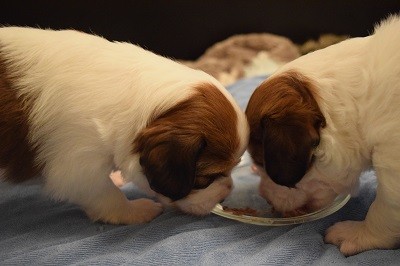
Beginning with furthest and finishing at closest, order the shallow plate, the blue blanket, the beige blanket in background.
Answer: the beige blanket in background → the shallow plate → the blue blanket

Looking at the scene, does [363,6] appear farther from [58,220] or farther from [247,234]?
[58,220]

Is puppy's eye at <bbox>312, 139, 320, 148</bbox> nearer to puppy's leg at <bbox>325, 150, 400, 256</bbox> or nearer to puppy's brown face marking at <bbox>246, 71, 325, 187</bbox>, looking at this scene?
puppy's brown face marking at <bbox>246, 71, 325, 187</bbox>

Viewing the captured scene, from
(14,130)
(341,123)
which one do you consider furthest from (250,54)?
(14,130)

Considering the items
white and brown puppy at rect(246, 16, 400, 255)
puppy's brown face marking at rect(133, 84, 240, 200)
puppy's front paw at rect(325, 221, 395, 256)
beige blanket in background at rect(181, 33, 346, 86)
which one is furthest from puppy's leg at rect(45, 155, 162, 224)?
beige blanket in background at rect(181, 33, 346, 86)

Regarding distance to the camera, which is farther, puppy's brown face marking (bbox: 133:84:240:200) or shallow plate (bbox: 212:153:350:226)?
shallow plate (bbox: 212:153:350:226)

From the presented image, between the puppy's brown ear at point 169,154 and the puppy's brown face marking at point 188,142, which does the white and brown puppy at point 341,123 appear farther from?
the puppy's brown ear at point 169,154

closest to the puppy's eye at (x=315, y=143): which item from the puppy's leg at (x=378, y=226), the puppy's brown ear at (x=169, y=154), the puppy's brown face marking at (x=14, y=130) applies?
the puppy's leg at (x=378, y=226)

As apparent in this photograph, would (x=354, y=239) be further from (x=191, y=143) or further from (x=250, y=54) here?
(x=250, y=54)
